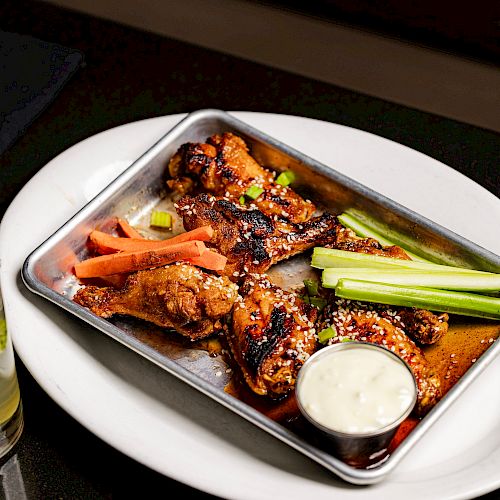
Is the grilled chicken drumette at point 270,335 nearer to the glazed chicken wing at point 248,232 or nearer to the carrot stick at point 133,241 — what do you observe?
the glazed chicken wing at point 248,232

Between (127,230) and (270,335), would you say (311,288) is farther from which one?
(127,230)

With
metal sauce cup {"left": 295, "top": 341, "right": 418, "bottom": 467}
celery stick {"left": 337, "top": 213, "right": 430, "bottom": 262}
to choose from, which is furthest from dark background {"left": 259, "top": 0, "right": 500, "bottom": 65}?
metal sauce cup {"left": 295, "top": 341, "right": 418, "bottom": 467}

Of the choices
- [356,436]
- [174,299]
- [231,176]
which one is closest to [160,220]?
[231,176]

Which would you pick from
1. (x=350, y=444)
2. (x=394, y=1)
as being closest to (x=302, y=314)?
(x=350, y=444)

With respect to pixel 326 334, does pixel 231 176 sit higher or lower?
higher

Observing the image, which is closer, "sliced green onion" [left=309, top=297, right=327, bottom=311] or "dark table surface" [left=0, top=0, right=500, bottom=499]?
"sliced green onion" [left=309, top=297, right=327, bottom=311]

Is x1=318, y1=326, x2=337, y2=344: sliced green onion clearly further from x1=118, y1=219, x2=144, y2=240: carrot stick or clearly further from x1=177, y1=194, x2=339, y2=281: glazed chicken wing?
x1=118, y1=219, x2=144, y2=240: carrot stick
